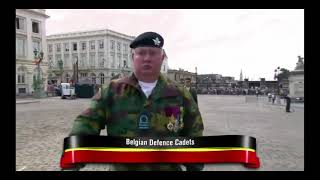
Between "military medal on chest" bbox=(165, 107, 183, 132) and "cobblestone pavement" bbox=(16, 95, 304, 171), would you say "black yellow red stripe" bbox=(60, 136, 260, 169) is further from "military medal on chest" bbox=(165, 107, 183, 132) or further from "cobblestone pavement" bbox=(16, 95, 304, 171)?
"military medal on chest" bbox=(165, 107, 183, 132)

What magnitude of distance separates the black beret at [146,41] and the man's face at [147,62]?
1.8 inches

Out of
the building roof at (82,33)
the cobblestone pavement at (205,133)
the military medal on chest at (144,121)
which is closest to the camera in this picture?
the military medal on chest at (144,121)

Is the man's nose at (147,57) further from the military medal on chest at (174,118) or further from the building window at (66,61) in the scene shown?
the building window at (66,61)

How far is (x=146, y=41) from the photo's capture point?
3391 millimetres

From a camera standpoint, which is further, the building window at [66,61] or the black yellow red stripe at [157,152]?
the building window at [66,61]

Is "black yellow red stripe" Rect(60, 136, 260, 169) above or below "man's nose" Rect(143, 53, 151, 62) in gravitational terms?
below

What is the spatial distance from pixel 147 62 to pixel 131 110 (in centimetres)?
58

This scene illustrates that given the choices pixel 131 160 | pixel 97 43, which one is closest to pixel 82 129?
pixel 131 160

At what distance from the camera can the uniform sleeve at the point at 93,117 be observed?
10.9ft

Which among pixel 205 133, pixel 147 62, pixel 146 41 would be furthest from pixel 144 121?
pixel 205 133

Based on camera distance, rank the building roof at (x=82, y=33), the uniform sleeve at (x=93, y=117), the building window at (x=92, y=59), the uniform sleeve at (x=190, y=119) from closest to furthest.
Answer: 1. the uniform sleeve at (x=93, y=117)
2. the uniform sleeve at (x=190, y=119)
3. the building roof at (x=82, y=33)
4. the building window at (x=92, y=59)

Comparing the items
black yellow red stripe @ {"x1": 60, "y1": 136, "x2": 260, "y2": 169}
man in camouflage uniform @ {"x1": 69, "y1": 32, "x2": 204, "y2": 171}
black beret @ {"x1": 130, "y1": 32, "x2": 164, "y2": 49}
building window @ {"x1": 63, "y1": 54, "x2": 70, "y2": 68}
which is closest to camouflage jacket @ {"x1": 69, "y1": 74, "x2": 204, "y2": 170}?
man in camouflage uniform @ {"x1": 69, "y1": 32, "x2": 204, "y2": 171}

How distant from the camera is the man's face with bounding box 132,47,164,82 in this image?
3391 mm

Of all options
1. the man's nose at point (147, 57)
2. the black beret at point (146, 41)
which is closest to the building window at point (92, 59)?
the black beret at point (146, 41)
